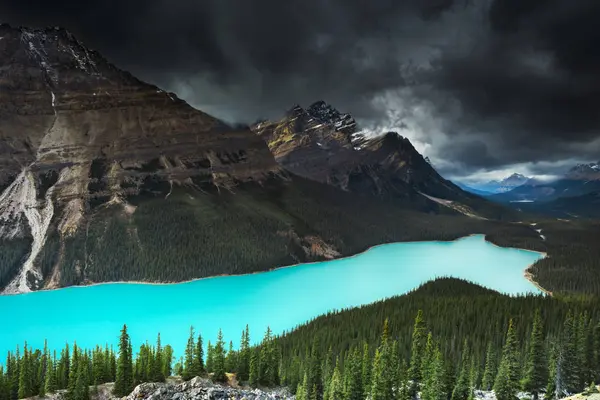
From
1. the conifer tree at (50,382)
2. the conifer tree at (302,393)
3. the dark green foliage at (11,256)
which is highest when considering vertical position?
the dark green foliage at (11,256)

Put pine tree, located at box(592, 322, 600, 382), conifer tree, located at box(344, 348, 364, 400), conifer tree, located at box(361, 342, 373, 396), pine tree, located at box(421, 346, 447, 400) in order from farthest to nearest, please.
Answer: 1. pine tree, located at box(592, 322, 600, 382)
2. conifer tree, located at box(361, 342, 373, 396)
3. conifer tree, located at box(344, 348, 364, 400)
4. pine tree, located at box(421, 346, 447, 400)

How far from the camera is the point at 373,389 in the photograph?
4897 cm

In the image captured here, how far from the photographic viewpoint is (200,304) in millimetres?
131375

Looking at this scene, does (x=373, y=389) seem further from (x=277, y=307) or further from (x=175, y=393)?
(x=277, y=307)

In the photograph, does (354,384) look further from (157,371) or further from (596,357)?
(596,357)

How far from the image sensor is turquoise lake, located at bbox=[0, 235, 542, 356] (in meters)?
102

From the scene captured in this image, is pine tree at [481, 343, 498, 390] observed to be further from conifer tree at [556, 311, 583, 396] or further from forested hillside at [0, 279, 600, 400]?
conifer tree at [556, 311, 583, 396]

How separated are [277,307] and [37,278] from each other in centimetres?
8824

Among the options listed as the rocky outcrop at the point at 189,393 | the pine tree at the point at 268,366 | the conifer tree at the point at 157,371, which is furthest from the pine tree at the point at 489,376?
the conifer tree at the point at 157,371

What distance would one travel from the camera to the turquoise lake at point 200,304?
10169 centimetres

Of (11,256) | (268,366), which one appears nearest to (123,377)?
(268,366)

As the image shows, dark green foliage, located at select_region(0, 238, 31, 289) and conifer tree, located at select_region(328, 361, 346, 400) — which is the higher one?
dark green foliage, located at select_region(0, 238, 31, 289)

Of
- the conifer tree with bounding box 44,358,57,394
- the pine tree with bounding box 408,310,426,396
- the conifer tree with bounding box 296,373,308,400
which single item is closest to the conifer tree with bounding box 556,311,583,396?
the pine tree with bounding box 408,310,426,396

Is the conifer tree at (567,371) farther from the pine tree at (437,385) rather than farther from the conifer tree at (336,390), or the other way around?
the conifer tree at (336,390)
